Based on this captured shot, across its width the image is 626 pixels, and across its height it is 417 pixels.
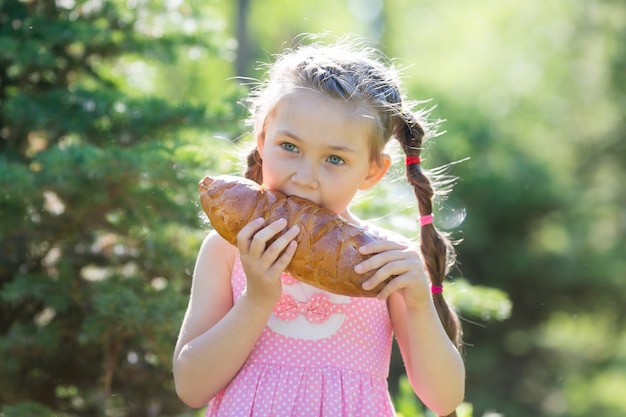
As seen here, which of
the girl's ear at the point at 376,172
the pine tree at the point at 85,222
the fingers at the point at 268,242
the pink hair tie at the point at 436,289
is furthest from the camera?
the pine tree at the point at 85,222

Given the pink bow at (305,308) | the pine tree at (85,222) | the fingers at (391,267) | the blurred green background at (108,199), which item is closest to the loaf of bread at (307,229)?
the fingers at (391,267)

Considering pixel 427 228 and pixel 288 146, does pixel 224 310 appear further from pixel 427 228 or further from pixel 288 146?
pixel 427 228

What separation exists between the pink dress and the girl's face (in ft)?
1.02

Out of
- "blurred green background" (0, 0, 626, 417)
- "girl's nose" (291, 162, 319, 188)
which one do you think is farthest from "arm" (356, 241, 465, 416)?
"blurred green background" (0, 0, 626, 417)

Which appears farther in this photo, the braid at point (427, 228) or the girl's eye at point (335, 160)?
the braid at point (427, 228)

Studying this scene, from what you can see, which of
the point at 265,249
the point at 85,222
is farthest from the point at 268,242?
the point at 85,222

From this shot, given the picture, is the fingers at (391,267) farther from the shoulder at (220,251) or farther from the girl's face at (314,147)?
the shoulder at (220,251)

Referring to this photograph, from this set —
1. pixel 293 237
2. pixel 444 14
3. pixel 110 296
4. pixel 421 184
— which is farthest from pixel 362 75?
pixel 444 14

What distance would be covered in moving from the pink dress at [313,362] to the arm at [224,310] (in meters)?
0.05

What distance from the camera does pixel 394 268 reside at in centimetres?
183

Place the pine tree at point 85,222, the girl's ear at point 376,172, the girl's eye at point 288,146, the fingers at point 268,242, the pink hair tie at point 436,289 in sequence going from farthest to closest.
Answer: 1. the pine tree at point 85,222
2. the pink hair tie at point 436,289
3. the girl's ear at point 376,172
4. the girl's eye at point 288,146
5. the fingers at point 268,242

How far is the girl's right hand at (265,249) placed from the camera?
5.89 feet

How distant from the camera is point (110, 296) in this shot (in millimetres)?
2604

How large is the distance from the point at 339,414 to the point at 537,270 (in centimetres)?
566
